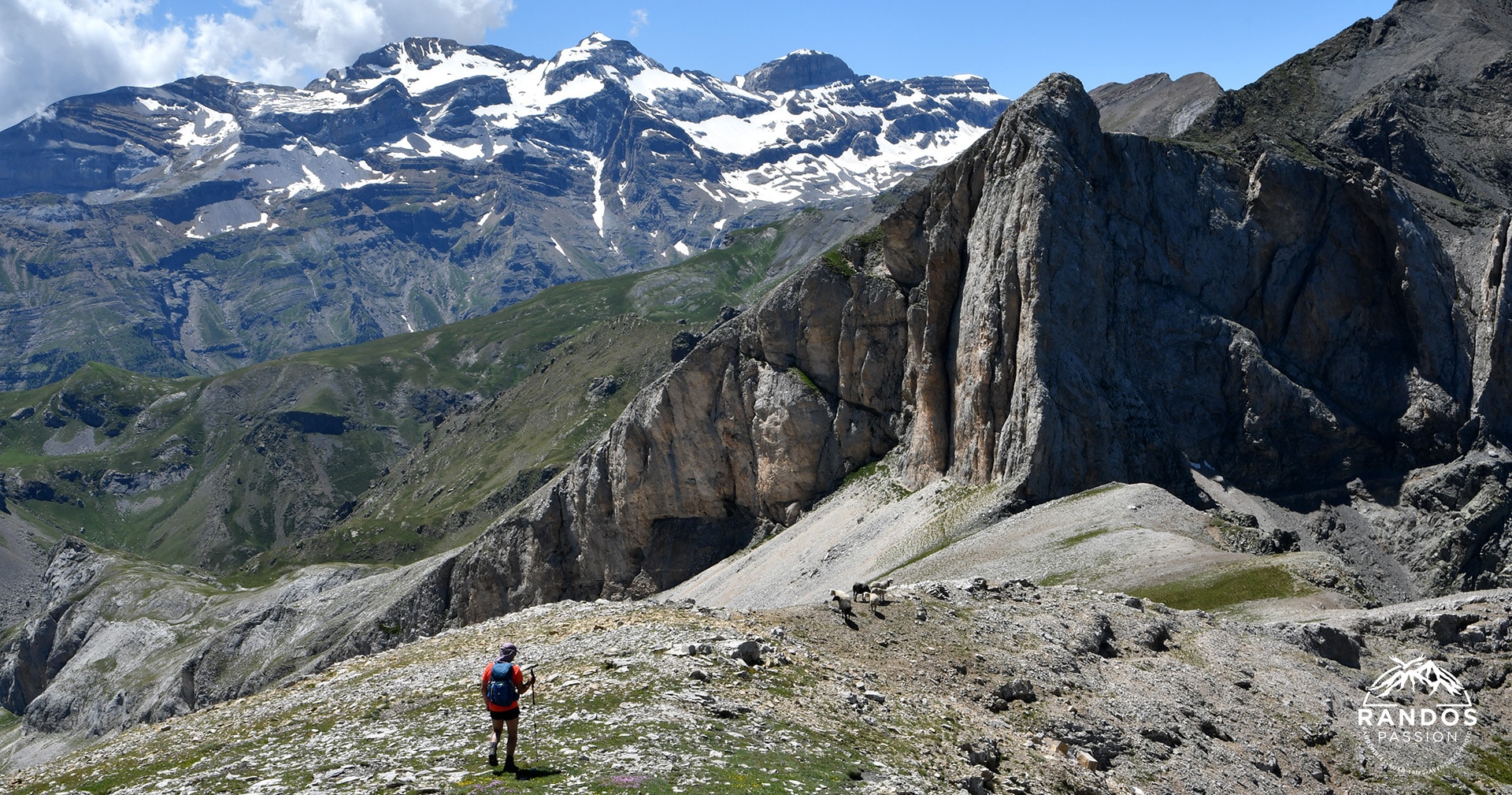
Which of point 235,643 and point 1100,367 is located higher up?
point 1100,367

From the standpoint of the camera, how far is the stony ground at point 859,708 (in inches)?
1050

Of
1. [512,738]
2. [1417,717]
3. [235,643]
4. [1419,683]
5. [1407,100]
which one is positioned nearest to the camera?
[512,738]

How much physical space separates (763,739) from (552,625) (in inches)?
709

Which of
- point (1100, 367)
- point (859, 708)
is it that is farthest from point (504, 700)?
point (1100, 367)

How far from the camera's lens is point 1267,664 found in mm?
45625

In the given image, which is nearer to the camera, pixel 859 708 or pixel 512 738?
pixel 512 738

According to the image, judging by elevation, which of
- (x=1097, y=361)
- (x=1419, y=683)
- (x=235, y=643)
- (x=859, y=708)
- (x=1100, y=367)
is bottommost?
(x=1419, y=683)

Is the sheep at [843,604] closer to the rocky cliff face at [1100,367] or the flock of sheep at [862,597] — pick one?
the flock of sheep at [862,597]

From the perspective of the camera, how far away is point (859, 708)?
104ft

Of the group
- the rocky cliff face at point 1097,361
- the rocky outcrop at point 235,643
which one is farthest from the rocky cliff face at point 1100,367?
the rocky outcrop at point 235,643

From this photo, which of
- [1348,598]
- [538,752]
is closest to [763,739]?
[538,752]

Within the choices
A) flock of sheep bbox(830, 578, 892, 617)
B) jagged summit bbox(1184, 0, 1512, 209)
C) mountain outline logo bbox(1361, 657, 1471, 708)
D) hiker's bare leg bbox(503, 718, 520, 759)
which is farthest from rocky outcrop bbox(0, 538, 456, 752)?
jagged summit bbox(1184, 0, 1512, 209)

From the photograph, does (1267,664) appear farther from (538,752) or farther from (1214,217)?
(1214,217)

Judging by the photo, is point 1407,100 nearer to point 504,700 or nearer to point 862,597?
point 862,597
